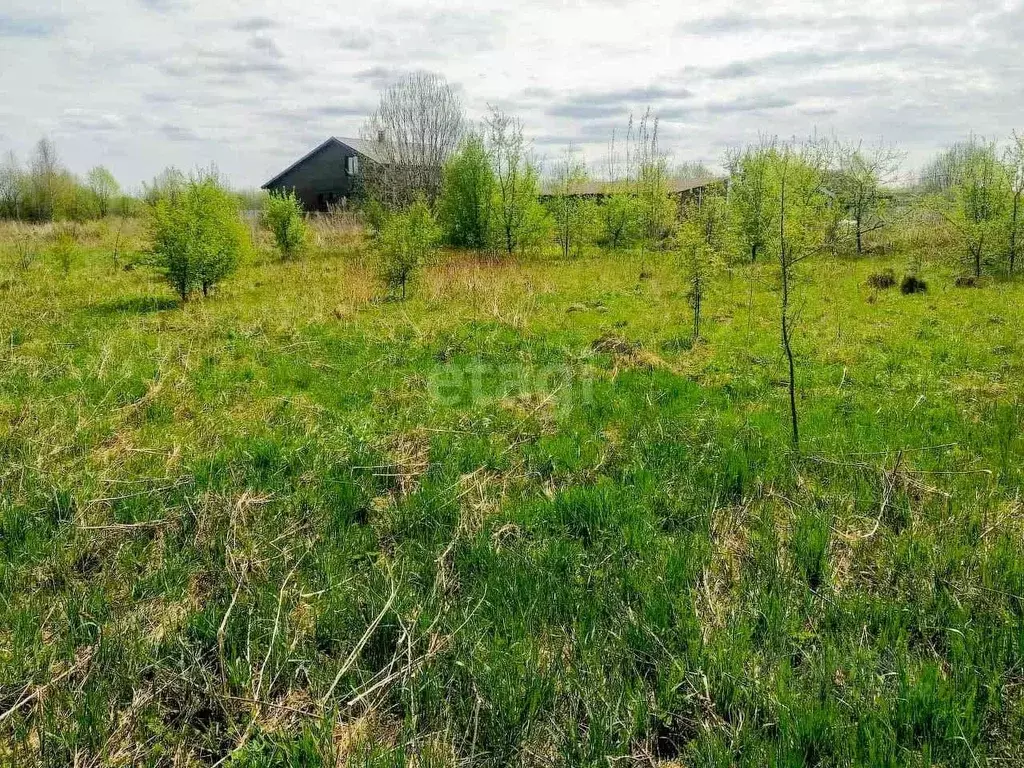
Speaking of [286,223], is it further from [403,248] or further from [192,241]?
[403,248]

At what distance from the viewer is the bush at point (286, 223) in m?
22.4

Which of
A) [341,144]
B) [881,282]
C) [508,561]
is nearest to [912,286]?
[881,282]

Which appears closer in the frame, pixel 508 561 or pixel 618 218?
pixel 508 561

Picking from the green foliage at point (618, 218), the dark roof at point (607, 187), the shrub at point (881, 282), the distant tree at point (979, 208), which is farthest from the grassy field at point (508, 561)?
the dark roof at point (607, 187)

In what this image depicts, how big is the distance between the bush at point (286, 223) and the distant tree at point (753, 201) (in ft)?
53.2

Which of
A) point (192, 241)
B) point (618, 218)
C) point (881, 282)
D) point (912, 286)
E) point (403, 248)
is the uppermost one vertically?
point (618, 218)

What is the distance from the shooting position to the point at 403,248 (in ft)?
46.9

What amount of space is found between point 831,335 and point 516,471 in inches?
305

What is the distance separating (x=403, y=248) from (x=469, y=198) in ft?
46.4

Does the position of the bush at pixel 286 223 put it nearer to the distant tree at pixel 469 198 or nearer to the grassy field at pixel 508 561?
the distant tree at pixel 469 198

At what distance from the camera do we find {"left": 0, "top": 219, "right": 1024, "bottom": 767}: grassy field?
8.42 ft

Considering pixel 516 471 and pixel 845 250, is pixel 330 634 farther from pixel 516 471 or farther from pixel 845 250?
pixel 845 250

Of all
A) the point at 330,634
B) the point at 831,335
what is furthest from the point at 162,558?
the point at 831,335

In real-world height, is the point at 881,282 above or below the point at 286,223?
below
